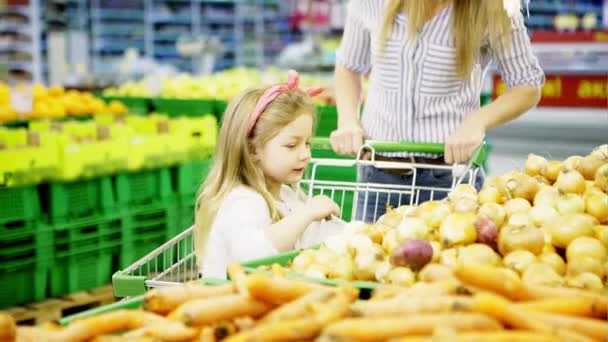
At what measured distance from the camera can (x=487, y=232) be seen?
182 centimetres

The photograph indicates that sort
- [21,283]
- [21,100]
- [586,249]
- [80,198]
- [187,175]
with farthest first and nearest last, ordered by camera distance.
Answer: [21,100], [187,175], [80,198], [21,283], [586,249]

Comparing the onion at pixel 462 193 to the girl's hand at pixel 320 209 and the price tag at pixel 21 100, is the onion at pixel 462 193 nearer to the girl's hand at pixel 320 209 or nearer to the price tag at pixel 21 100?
the girl's hand at pixel 320 209

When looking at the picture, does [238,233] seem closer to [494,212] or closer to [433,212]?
[433,212]

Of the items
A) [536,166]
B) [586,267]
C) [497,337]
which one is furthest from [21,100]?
[497,337]

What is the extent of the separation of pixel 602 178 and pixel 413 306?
849 mm

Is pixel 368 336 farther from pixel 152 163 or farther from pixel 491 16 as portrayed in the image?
pixel 152 163

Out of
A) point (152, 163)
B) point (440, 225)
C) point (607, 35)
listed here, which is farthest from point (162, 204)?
point (607, 35)

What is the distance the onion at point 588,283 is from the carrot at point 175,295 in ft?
2.08

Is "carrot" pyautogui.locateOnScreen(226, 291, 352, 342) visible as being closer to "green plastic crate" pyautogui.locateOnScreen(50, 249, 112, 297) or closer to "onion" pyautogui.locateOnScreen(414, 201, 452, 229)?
"onion" pyautogui.locateOnScreen(414, 201, 452, 229)

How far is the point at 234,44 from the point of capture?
13719mm

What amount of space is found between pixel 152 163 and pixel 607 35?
467 centimetres

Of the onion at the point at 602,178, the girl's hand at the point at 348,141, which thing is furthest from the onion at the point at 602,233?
the girl's hand at the point at 348,141

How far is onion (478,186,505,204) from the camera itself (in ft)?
6.75

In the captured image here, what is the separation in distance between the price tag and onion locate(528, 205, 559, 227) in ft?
14.6
